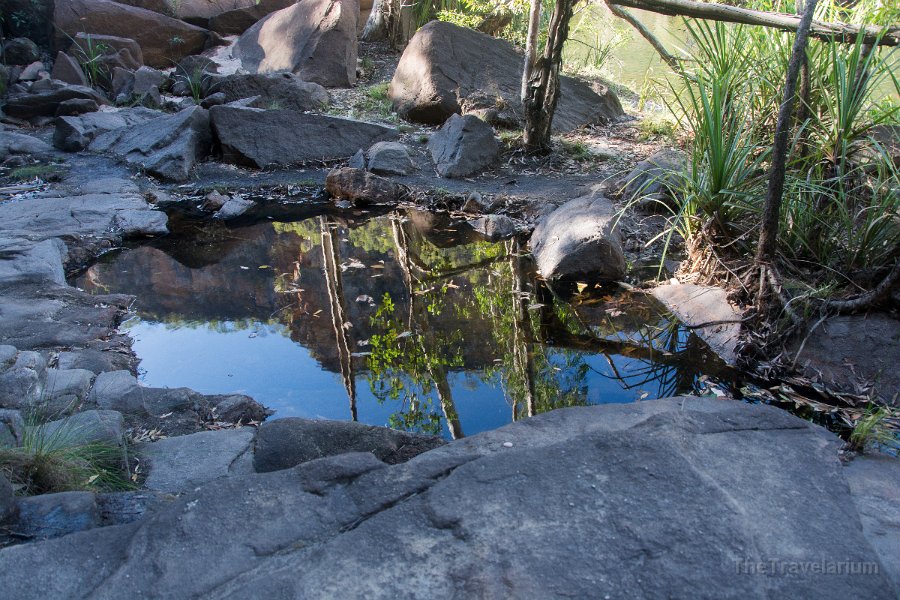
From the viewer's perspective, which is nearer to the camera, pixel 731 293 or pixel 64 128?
pixel 731 293

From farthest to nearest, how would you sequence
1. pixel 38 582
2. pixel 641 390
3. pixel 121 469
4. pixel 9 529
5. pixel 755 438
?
pixel 641 390, pixel 121 469, pixel 755 438, pixel 9 529, pixel 38 582

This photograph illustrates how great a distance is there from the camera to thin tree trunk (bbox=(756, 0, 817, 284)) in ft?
11.4

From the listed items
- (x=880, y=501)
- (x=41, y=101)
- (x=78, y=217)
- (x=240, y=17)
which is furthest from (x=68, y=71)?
(x=880, y=501)

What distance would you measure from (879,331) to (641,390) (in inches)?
46.7

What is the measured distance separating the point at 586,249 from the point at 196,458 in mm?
3149

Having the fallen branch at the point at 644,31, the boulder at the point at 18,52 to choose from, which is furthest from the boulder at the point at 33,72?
the fallen branch at the point at 644,31

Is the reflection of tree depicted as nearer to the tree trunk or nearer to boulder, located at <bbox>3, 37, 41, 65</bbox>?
the tree trunk

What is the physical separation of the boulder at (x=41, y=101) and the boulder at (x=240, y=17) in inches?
162

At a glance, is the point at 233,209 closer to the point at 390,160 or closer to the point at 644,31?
the point at 390,160

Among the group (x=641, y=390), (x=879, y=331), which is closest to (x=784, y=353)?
(x=879, y=331)

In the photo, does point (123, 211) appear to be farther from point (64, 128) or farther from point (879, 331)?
point (879, 331)

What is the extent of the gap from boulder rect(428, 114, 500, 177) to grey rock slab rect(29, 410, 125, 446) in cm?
530

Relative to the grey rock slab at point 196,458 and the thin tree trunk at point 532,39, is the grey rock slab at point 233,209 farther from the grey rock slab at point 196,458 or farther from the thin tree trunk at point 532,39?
the grey rock slab at point 196,458

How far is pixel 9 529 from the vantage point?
1.87 metres
